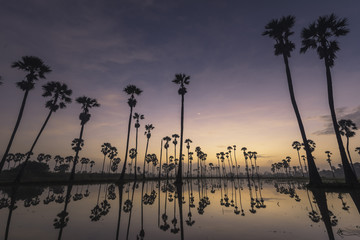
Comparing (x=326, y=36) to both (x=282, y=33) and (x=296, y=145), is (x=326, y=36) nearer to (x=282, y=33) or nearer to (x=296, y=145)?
(x=282, y=33)

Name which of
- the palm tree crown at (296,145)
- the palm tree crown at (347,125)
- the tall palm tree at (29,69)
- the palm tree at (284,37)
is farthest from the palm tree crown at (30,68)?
the palm tree crown at (296,145)

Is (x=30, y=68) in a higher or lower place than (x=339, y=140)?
higher

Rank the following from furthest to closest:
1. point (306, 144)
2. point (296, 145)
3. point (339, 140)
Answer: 1. point (296, 145)
2. point (306, 144)
3. point (339, 140)

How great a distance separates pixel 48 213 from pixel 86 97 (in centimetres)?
3623

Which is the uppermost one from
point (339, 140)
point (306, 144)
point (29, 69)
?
point (29, 69)

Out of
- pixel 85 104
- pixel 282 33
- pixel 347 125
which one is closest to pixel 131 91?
pixel 85 104

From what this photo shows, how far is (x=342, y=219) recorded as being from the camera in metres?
7.02

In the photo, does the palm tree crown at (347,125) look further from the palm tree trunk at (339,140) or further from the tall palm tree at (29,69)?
the tall palm tree at (29,69)

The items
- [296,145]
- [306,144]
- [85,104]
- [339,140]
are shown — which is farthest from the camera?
[296,145]

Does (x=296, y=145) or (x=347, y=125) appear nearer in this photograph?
(x=347, y=125)

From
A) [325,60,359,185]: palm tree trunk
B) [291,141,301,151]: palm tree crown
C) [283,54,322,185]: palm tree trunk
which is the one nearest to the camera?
[325,60,359,185]: palm tree trunk

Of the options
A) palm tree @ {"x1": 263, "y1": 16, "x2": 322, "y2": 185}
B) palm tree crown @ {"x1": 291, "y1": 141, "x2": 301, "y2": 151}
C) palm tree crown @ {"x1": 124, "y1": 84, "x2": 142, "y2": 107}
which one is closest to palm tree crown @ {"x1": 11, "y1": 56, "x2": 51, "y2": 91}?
palm tree crown @ {"x1": 124, "y1": 84, "x2": 142, "y2": 107}

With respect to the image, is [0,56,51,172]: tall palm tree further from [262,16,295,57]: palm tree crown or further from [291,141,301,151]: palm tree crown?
[291,141,301,151]: palm tree crown

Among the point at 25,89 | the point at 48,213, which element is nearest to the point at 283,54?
the point at 48,213
